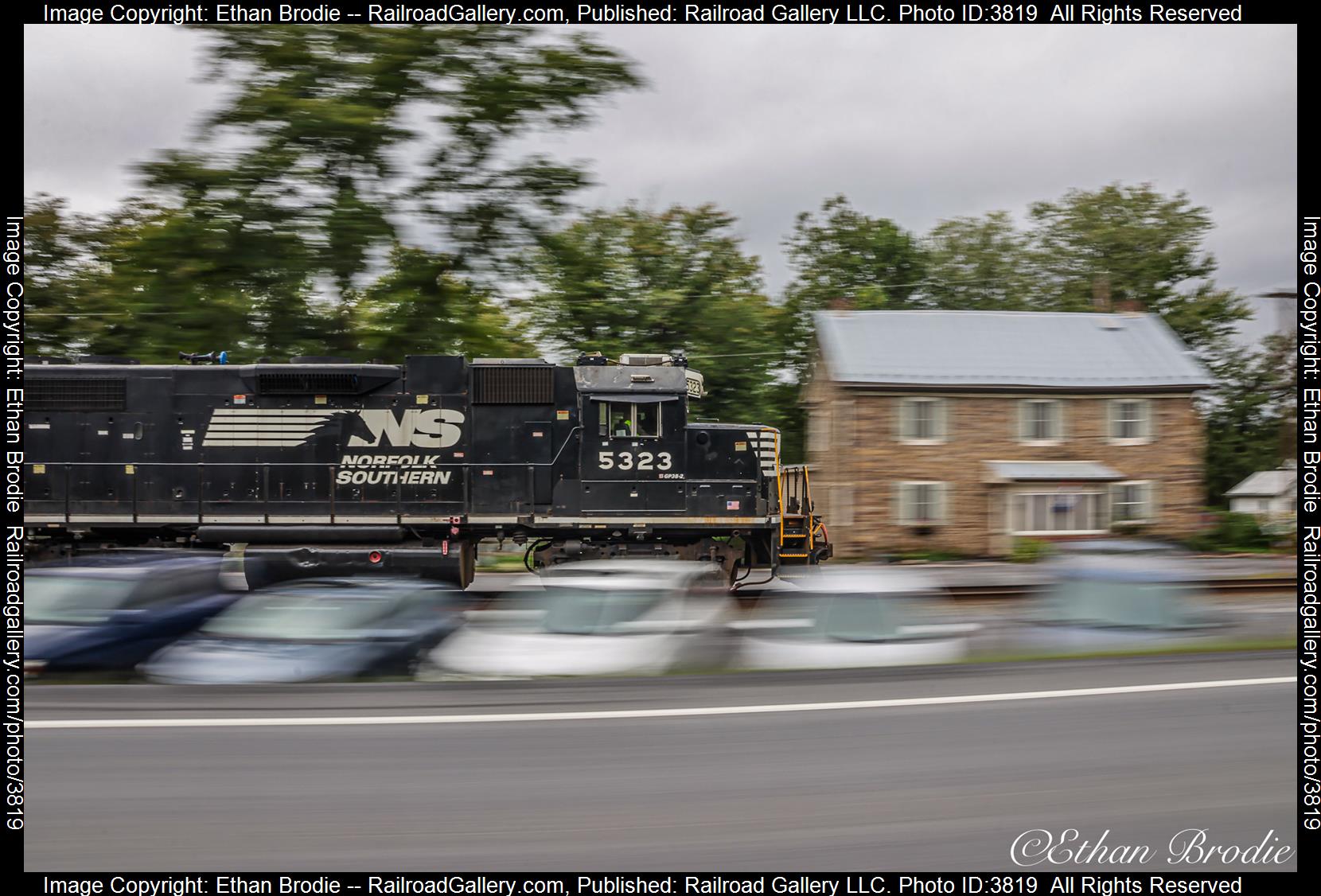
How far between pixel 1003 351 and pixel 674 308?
12.5 meters

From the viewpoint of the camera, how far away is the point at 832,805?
4668 millimetres

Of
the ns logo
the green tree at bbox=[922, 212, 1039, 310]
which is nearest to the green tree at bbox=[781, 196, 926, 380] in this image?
the green tree at bbox=[922, 212, 1039, 310]

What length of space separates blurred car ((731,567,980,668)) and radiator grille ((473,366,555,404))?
876 cm

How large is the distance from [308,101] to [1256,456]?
152 feet

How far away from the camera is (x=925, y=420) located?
28234 mm

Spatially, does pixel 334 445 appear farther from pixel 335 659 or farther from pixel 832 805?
pixel 832 805

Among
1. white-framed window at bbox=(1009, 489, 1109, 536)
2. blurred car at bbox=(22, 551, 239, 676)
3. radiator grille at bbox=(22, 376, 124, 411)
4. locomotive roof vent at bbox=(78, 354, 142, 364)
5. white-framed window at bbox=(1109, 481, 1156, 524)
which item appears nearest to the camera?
blurred car at bbox=(22, 551, 239, 676)

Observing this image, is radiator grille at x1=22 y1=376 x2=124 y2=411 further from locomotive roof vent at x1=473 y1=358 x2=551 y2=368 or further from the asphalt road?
the asphalt road

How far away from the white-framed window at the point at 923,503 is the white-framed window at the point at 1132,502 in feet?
17.4

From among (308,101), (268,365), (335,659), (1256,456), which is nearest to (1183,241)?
(1256,456)

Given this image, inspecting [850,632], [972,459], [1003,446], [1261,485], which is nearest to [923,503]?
[972,459]

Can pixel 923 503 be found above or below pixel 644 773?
below

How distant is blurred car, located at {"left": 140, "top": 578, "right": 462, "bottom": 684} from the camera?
7.23 meters
